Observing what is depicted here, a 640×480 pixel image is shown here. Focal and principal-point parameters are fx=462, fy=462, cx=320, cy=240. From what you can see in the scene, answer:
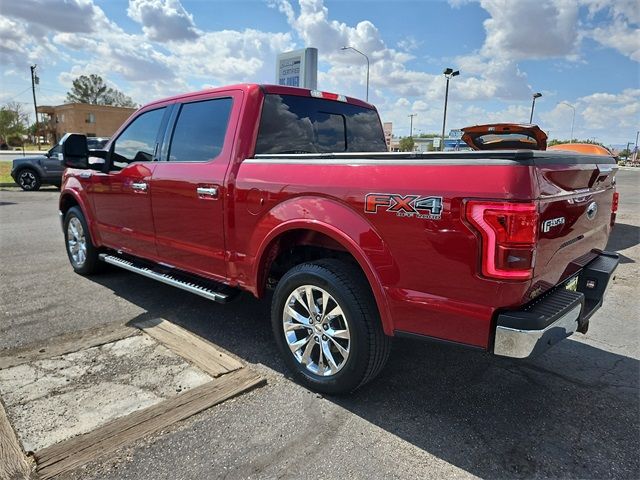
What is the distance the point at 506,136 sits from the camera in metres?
4.30

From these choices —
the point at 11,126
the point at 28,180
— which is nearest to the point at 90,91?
the point at 11,126

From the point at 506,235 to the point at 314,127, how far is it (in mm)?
2173

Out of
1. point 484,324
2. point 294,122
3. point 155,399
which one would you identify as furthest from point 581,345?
point 155,399

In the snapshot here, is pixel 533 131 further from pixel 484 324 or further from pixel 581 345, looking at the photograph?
pixel 484 324

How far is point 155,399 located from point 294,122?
2.26 meters

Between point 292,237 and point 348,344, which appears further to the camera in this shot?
point 292,237

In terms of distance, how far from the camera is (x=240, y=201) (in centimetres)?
334

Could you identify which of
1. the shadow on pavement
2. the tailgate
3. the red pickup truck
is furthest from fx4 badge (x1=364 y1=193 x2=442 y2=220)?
the shadow on pavement

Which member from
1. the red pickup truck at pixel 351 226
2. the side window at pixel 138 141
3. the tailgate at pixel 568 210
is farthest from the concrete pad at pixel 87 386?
the tailgate at pixel 568 210

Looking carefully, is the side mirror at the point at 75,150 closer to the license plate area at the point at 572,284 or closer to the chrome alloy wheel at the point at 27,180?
the license plate area at the point at 572,284

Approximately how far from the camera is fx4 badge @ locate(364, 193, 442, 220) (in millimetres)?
2299

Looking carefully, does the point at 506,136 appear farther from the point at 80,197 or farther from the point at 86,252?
the point at 86,252

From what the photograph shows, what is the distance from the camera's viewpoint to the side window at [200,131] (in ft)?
11.8

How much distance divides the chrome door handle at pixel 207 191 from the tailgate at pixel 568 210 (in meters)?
2.24
